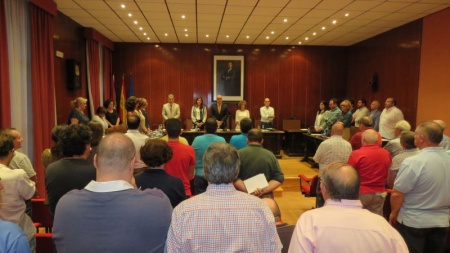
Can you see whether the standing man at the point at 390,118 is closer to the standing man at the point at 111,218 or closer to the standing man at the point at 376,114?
the standing man at the point at 376,114

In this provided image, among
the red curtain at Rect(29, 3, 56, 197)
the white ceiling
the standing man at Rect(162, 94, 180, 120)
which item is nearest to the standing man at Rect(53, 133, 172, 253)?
the red curtain at Rect(29, 3, 56, 197)

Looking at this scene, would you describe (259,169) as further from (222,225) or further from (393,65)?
(393,65)

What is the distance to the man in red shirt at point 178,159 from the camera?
3.13 m

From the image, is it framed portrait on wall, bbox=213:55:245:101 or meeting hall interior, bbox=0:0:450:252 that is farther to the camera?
framed portrait on wall, bbox=213:55:245:101

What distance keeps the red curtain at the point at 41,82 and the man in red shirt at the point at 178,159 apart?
3.39m

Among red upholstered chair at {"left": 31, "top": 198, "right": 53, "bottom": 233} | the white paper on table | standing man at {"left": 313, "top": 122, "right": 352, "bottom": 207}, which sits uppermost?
standing man at {"left": 313, "top": 122, "right": 352, "bottom": 207}

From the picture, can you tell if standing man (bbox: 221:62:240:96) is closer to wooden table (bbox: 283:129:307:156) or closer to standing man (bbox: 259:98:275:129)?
standing man (bbox: 259:98:275:129)

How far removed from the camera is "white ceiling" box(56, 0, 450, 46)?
6.21 meters

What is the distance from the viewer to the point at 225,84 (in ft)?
35.6

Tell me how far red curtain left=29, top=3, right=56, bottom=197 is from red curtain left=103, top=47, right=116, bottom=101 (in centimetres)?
348

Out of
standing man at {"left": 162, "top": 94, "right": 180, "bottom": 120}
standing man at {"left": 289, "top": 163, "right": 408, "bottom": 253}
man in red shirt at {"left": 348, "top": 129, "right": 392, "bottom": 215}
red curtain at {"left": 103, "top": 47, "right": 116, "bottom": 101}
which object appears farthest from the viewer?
standing man at {"left": 162, "top": 94, "right": 180, "bottom": 120}

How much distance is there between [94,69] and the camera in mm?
8578

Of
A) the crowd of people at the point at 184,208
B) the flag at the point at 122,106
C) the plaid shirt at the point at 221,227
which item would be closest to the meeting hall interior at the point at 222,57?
the flag at the point at 122,106

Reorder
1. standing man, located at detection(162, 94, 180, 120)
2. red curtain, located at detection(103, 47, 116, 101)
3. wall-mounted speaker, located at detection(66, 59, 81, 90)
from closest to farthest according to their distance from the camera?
wall-mounted speaker, located at detection(66, 59, 81, 90)
red curtain, located at detection(103, 47, 116, 101)
standing man, located at detection(162, 94, 180, 120)
